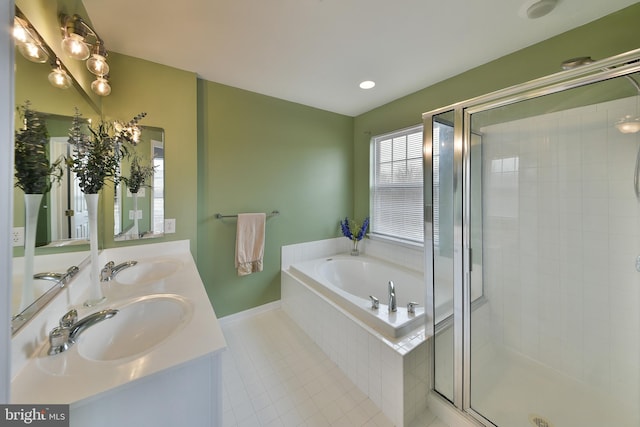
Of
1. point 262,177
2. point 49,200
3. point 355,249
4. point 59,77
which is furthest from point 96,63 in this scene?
point 355,249

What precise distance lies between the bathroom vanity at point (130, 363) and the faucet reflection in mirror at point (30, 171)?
0.18 meters

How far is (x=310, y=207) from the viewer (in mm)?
2965

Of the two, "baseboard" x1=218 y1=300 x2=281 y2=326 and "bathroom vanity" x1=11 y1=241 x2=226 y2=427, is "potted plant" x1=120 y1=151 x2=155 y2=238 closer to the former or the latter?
"bathroom vanity" x1=11 y1=241 x2=226 y2=427

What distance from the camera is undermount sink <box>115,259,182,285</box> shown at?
156 centimetres

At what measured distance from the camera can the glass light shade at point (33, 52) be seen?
2.61 ft

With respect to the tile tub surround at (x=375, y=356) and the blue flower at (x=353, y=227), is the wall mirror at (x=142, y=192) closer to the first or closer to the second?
the tile tub surround at (x=375, y=356)

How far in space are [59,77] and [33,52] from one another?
27cm

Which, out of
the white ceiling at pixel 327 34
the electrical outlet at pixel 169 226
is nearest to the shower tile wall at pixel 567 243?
the white ceiling at pixel 327 34

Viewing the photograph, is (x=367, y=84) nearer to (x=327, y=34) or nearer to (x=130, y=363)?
(x=327, y=34)

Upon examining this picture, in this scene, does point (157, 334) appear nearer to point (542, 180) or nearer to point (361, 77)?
point (361, 77)

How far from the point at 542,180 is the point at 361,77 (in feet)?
5.56

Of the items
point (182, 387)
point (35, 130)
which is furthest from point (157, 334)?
point (35, 130)

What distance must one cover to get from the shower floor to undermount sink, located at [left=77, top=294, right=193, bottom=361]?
162cm

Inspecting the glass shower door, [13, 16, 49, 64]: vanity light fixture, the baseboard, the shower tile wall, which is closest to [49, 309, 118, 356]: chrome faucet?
[13, 16, 49, 64]: vanity light fixture
